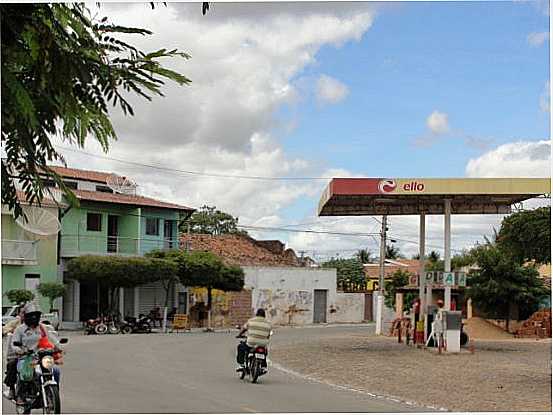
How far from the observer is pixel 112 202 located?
46.0 m

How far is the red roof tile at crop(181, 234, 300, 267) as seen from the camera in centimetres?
5894

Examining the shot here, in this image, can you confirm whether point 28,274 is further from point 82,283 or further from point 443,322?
point 443,322

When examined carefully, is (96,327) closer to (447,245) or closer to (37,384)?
(447,245)

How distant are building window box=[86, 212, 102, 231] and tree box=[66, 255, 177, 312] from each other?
3.66 metres

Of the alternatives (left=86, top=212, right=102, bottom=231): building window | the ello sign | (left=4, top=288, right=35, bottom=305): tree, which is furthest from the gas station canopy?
(left=86, top=212, right=102, bottom=231): building window

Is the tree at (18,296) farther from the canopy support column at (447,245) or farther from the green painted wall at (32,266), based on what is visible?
the canopy support column at (447,245)

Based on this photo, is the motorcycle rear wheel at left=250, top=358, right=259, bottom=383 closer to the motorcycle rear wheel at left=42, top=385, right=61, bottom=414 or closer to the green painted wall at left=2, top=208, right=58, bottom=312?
the motorcycle rear wheel at left=42, top=385, right=61, bottom=414

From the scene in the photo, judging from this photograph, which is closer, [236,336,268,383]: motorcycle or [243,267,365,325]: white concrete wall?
[236,336,268,383]: motorcycle

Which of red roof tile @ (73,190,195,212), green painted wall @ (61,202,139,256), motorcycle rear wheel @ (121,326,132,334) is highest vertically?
red roof tile @ (73,190,195,212)

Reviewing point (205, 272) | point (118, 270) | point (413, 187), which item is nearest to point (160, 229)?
point (205, 272)

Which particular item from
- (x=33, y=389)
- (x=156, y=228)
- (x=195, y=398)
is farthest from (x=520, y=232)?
(x=156, y=228)

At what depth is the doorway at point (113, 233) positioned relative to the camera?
153 ft

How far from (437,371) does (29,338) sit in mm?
11680

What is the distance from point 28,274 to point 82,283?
2.81m
